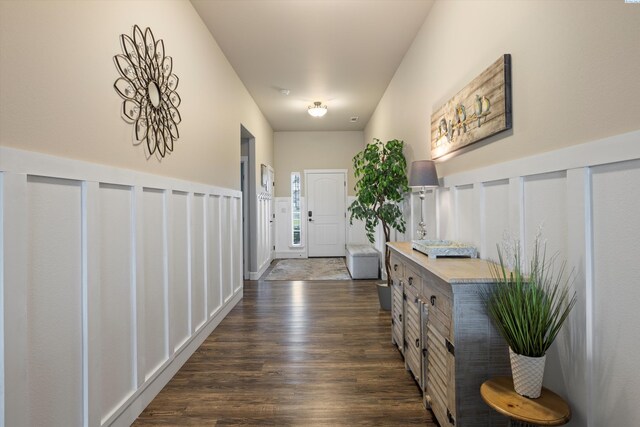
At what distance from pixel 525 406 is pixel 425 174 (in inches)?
68.0

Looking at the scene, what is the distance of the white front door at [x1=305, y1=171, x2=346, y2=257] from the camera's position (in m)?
7.62

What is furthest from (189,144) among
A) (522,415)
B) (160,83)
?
(522,415)

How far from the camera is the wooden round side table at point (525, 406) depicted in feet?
3.54

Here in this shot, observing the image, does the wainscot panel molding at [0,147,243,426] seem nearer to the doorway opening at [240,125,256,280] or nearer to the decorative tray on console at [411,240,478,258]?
the decorative tray on console at [411,240,478,258]

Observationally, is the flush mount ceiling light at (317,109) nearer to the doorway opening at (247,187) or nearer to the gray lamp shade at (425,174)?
the doorway opening at (247,187)

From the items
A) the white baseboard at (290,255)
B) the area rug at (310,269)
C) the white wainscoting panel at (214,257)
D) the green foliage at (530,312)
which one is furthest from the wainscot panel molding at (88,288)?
the white baseboard at (290,255)

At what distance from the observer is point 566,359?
1322 millimetres

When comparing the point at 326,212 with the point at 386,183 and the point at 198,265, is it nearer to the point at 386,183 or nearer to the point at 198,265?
the point at 386,183

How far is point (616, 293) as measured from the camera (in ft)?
3.61

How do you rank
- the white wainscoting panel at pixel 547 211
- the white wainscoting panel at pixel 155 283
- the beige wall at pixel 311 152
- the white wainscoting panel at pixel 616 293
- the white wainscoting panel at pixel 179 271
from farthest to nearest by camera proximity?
the beige wall at pixel 311 152, the white wainscoting panel at pixel 179 271, the white wainscoting panel at pixel 155 283, the white wainscoting panel at pixel 547 211, the white wainscoting panel at pixel 616 293

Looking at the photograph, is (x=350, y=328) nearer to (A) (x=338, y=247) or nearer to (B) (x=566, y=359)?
(B) (x=566, y=359)

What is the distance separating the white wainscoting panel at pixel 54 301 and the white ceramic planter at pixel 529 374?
5.53ft

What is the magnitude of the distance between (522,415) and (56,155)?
187cm

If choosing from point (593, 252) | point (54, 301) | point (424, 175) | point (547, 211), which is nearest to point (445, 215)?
point (424, 175)
